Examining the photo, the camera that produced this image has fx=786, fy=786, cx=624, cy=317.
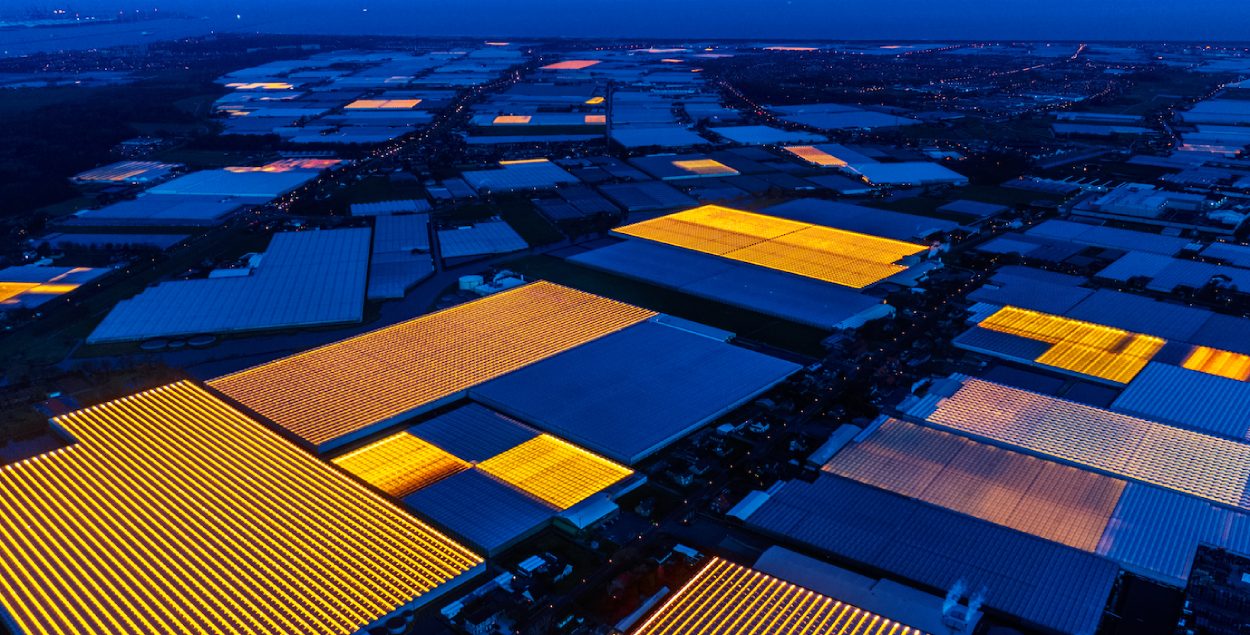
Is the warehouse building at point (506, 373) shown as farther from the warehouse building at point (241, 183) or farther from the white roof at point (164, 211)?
the warehouse building at point (241, 183)

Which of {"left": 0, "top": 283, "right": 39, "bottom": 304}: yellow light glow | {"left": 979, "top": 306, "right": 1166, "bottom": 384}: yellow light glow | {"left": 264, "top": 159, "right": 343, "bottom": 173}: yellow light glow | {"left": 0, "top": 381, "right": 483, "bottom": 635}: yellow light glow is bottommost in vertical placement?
{"left": 0, "top": 283, "right": 39, "bottom": 304}: yellow light glow

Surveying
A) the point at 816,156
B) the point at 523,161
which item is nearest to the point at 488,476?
the point at 523,161

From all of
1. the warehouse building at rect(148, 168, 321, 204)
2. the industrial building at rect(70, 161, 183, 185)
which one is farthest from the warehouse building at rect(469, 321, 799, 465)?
the industrial building at rect(70, 161, 183, 185)

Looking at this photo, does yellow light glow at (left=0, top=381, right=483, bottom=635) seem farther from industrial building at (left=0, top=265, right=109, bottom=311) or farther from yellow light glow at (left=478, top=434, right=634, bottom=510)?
industrial building at (left=0, top=265, right=109, bottom=311)

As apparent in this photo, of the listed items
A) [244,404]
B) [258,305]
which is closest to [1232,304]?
[244,404]

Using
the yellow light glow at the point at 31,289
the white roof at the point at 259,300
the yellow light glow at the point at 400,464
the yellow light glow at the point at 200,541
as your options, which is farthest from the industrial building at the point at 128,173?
the yellow light glow at the point at 400,464
